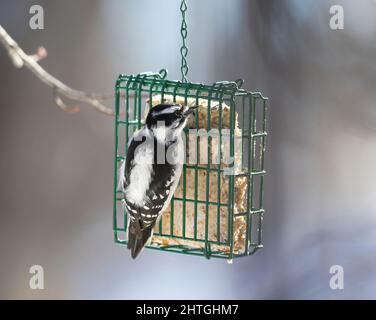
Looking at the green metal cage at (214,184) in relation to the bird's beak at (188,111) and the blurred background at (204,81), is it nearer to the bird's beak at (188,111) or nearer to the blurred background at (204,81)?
the bird's beak at (188,111)

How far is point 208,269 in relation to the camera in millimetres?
8102

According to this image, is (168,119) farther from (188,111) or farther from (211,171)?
(211,171)

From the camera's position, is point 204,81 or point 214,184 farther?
point 204,81

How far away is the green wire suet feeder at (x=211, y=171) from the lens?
15.2 ft

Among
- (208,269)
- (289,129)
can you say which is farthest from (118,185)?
(208,269)

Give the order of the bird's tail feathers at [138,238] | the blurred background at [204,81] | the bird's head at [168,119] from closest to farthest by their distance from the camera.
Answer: the bird's head at [168,119]
the bird's tail feathers at [138,238]
the blurred background at [204,81]

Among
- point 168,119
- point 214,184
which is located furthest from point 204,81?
point 168,119

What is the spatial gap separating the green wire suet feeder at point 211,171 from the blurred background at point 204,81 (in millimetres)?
2520

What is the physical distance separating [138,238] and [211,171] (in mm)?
465

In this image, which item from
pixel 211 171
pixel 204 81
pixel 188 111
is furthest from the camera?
pixel 204 81

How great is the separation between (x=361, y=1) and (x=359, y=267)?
6.48 ft

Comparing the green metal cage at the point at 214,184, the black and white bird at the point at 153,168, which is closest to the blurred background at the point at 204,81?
the green metal cage at the point at 214,184

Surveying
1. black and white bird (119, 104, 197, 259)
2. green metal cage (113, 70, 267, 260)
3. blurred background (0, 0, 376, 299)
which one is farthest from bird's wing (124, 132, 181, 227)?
blurred background (0, 0, 376, 299)

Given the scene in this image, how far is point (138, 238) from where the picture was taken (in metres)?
4.72
